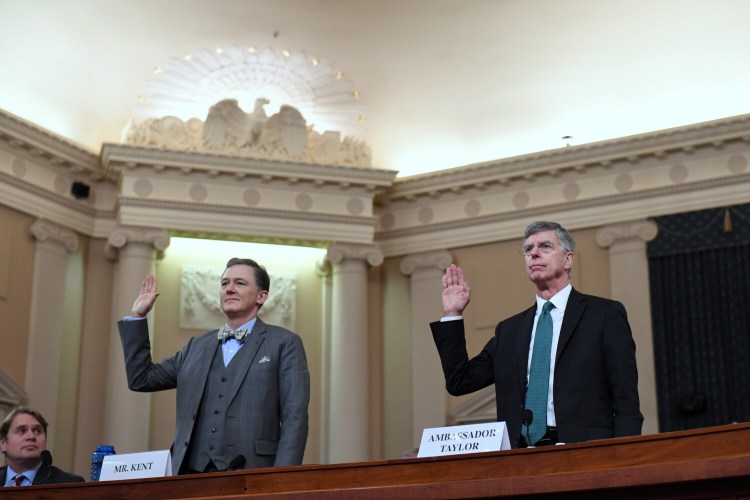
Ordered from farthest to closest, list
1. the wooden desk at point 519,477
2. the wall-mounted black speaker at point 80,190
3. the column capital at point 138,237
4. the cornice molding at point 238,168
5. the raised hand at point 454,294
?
the wall-mounted black speaker at point 80,190 → the cornice molding at point 238,168 → the column capital at point 138,237 → the raised hand at point 454,294 → the wooden desk at point 519,477

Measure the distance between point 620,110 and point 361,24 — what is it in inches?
112

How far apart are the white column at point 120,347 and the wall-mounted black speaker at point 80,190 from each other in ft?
2.02

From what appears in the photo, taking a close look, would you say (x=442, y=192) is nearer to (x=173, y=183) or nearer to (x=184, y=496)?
(x=173, y=183)

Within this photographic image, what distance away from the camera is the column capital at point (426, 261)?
11531 mm

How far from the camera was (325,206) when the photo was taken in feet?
37.6

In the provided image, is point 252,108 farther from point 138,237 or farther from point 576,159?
point 576,159

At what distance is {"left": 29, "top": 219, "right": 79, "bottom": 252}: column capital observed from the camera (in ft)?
34.6

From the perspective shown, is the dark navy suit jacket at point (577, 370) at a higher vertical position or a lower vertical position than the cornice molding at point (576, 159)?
lower

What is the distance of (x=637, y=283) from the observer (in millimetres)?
10547

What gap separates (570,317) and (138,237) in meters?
7.46

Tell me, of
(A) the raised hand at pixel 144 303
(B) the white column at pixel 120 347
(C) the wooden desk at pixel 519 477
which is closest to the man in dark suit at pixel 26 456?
(A) the raised hand at pixel 144 303

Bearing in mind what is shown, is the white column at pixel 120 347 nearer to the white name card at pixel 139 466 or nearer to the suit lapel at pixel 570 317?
the white name card at pixel 139 466

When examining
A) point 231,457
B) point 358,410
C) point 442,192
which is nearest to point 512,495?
point 231,457

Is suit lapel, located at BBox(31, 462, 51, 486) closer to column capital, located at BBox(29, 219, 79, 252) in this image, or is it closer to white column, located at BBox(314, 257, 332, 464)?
column capital, located at BBox(29, 219, 79, 252)
